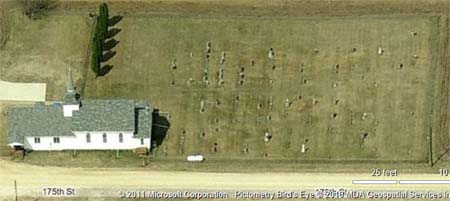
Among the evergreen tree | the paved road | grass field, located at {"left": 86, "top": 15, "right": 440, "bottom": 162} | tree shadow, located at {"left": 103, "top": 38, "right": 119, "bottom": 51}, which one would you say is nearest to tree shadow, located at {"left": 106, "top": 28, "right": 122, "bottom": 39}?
the evergreen tree

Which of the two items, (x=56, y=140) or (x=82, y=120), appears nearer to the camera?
(x=82, y=120)

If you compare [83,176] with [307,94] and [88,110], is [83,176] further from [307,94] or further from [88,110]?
[307,94]

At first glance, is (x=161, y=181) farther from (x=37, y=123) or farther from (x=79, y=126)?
(x=37, y=123)

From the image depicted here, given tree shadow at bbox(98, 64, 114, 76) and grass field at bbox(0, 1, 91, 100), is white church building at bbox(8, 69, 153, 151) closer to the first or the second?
grass field at bbox(0, 1, 91, 100)

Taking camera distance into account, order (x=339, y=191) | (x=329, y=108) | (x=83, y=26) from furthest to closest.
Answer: (x=83, y=26), (x=329, y=108), (x=339, y=191)

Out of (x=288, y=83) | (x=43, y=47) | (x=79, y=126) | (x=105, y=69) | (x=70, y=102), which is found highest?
(x=43, y=47)

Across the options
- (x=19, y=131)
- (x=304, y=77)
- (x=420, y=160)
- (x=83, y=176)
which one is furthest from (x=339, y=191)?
(x=19, y=131)

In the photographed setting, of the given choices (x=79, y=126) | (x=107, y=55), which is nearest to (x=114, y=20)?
(x=107, y=55)
